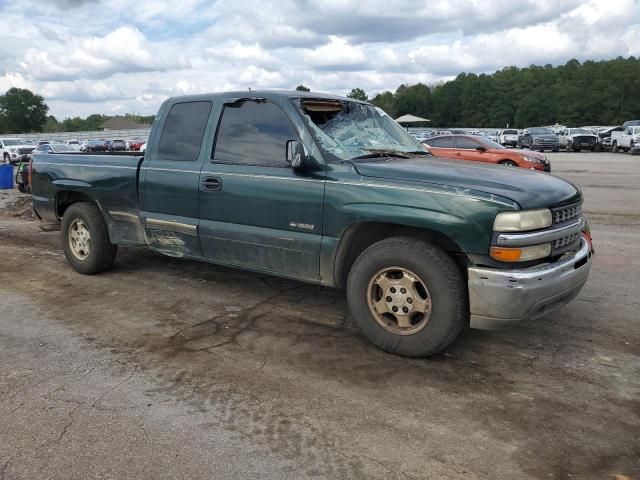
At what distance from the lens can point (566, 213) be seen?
4051 millimetres

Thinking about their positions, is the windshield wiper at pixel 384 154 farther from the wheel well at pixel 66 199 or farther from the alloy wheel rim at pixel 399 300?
the wheel well at pixel 66 199

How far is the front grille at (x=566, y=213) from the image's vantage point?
390cm

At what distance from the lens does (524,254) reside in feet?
12.0

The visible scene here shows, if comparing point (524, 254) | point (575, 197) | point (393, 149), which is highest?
point (393, 149)

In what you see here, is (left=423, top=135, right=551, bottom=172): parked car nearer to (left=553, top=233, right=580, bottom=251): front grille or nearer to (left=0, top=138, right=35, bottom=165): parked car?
(left=553, top=233, right=580, bottom=251): front grille

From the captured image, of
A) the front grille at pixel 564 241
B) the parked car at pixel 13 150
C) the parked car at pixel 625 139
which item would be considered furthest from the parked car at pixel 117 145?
the front grille at pixel 564 241

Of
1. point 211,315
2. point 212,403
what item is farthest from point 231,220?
point 212,403

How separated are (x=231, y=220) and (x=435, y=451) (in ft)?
8.78

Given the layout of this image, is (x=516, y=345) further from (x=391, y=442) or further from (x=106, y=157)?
(x=106, y=157)

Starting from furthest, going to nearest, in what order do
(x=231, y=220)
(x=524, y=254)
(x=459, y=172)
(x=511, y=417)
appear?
(x=231, y=220) → (x=459, y=172) → (x=524, y=254) → (x=511, y=417)

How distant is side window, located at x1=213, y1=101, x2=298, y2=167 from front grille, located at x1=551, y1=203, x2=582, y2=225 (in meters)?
2.01

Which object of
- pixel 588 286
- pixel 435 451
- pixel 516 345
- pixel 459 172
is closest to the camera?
pixel 435 451

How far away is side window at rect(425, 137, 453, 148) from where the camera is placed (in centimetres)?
1700

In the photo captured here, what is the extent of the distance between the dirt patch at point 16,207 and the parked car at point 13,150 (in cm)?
2105
